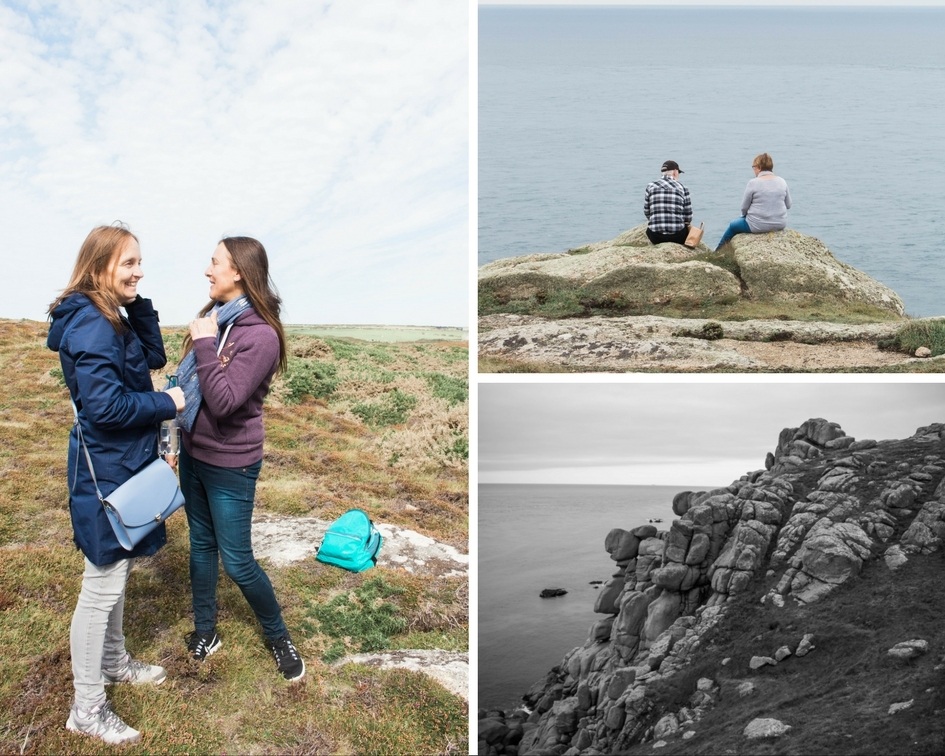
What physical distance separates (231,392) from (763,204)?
332 inches

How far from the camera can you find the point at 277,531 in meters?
8.52

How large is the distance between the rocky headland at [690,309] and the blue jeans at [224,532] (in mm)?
4674

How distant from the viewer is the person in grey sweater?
1059 centimetres

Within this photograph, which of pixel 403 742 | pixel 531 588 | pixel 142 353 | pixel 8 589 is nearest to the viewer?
pixel 142 353

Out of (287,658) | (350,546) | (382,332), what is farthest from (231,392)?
(382,332)

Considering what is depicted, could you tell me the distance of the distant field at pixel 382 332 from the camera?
19969mm

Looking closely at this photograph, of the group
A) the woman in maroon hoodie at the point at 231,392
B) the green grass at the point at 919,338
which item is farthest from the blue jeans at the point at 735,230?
the woman in maroon hoodie at the point at 231,392

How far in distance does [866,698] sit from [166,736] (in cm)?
572

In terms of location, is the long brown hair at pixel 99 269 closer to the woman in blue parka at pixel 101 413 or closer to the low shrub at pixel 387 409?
the woman in blue parka at pixel 101 413

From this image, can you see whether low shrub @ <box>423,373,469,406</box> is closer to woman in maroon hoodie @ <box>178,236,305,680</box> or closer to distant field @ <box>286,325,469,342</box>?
distant field @ <box>286,325,469,342</box>

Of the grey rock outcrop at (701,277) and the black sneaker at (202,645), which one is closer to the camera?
the black sneaker at (202,645)

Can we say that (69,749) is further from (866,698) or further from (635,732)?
(866,698)

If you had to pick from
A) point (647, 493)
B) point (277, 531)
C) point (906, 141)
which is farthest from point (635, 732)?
point (906, 141)

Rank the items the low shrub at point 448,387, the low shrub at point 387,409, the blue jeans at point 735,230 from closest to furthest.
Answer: the blue jeans at point 735,230 → the low shrub at point 387,409 → the low shrub at point 448,387
